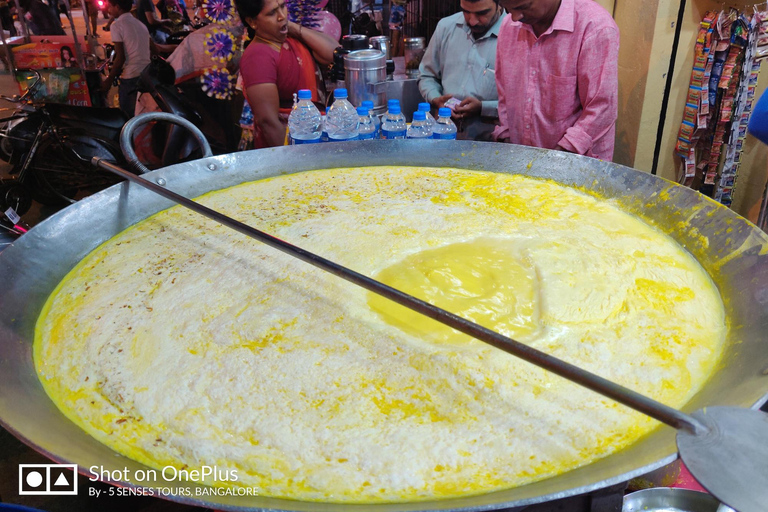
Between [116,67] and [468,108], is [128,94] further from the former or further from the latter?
[468,108]

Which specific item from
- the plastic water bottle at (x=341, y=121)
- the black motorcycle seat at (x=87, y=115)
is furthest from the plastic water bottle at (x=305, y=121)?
the black motorcycle seat at (x=87, y=115)

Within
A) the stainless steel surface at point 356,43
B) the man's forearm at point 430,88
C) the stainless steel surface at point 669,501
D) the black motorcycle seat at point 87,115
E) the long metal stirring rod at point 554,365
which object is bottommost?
the stainless steel surface at point 669,501

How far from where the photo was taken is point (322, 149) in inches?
90.5

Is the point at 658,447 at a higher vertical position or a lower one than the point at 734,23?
lower

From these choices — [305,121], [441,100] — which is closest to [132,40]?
[305,121]

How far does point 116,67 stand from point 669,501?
17.4 feet

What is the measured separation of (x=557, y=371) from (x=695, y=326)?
2.60 ft

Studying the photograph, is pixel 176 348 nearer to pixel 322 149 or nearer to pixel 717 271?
pixel 322 149

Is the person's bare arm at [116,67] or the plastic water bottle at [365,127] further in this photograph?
the person's bare arm at [116,67]

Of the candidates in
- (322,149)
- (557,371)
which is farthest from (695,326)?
(322,149)

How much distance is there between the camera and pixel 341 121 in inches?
108

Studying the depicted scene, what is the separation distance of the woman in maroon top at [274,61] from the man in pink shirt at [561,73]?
5.08 ft

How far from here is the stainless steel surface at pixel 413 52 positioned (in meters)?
4.75

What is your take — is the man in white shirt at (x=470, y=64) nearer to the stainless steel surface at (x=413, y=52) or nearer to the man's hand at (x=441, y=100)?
the man's hand at (x=441, y=100)
